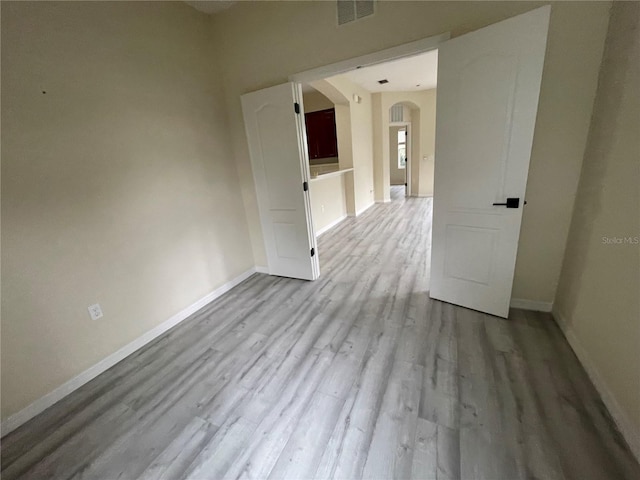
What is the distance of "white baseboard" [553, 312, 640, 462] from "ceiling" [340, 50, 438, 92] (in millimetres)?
3564

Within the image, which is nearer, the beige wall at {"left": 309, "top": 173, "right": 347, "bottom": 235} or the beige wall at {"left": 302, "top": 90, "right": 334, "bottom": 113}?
the beige wall at {"left": 309, "top": 173, "right": 347, "bottom": 235}

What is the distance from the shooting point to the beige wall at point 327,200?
454 cm

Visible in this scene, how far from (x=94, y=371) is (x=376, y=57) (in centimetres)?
316

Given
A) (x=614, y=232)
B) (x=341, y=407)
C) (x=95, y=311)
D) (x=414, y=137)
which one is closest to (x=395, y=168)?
(x=414, y=137)

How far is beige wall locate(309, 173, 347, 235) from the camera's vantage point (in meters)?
4.54

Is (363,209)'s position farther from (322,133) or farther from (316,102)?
(316,102)

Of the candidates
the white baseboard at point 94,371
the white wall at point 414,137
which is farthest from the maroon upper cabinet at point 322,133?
the white baseboard at point 94,371

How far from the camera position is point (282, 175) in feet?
9.00

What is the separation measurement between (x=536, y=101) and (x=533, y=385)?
5.54ft

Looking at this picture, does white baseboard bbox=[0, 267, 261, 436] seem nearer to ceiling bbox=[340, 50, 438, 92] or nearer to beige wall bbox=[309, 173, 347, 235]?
beige wall bbox=[309, 173, 347, 235]

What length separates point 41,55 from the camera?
1568mm

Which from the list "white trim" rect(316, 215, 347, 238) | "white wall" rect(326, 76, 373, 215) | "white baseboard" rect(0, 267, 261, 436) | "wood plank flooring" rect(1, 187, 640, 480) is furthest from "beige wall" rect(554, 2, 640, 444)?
"white wall" rect(326, 76, 373, 215)

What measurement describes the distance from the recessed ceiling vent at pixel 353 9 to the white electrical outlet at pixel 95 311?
2.86 m

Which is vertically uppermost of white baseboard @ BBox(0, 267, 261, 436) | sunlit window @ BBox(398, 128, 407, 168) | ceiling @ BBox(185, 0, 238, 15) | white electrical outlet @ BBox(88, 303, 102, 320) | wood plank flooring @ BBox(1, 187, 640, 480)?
ceiling @ BBox(185, 0, 238, 15)
